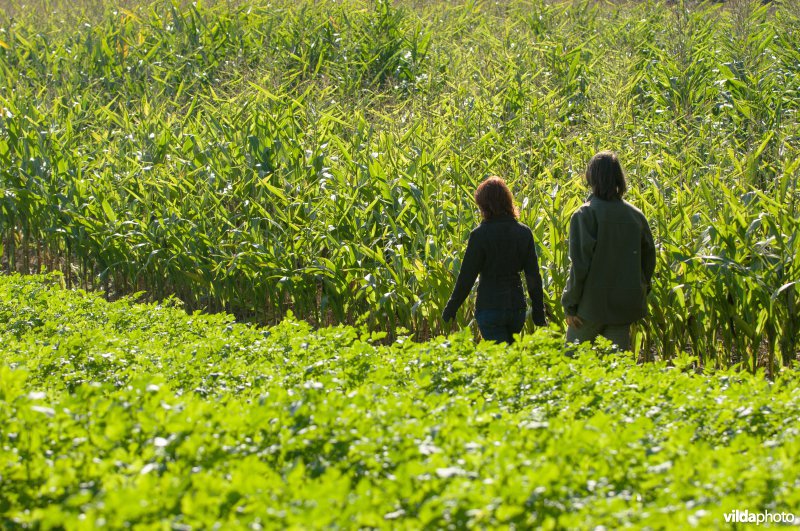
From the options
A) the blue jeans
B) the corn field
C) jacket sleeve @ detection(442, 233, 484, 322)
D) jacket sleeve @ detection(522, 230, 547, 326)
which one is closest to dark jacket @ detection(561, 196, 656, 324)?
jacket sleeve @ detection(522, 230, 547, 326)

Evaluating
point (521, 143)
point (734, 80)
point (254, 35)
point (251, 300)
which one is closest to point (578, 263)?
point (251, 300)

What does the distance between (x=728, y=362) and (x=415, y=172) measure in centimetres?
283

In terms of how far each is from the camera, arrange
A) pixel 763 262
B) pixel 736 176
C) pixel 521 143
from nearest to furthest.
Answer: pixel 763 262 < pixel 736 176 < pixel 521 143

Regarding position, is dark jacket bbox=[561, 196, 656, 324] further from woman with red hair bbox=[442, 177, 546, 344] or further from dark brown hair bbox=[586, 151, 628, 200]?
woman with red hair bbox=[442, 177, 546, 344]

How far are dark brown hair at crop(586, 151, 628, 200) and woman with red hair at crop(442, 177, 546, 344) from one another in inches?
22.0

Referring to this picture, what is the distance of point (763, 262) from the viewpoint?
614cm

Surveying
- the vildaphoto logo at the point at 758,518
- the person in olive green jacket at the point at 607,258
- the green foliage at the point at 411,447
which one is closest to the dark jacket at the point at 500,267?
the person in olive green jacket at the point at 607,258

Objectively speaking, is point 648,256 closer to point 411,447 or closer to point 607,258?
point 607,258

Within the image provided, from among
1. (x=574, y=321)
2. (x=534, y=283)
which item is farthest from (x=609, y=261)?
(x=534, y=283)

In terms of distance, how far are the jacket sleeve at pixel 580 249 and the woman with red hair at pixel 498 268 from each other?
0.32 meters

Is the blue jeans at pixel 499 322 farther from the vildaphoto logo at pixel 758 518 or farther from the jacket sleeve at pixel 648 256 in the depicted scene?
the vildaphoto logo at pixel 758 518

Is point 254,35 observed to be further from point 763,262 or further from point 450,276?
point 763,262

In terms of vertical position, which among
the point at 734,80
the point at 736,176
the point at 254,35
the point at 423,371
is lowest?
the point at 423,371

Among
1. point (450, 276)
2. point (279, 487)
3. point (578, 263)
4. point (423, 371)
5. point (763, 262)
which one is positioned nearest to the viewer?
point (279, 487)
